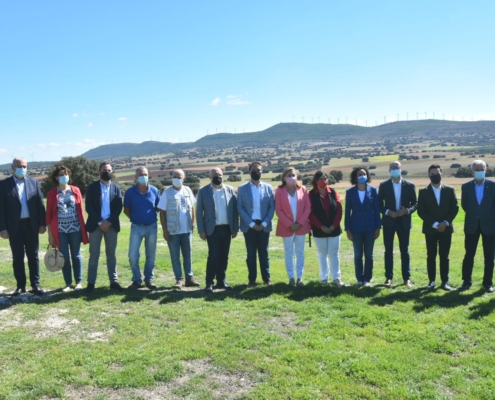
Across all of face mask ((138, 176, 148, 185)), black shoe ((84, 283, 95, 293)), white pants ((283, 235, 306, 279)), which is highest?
face mask ((138, 176, 148, 185))

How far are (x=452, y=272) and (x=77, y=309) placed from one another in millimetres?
9245

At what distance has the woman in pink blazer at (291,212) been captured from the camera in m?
8.72

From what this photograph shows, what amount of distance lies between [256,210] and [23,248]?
16.0 feet

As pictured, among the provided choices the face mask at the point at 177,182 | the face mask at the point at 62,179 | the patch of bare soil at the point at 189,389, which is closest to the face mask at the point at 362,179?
the face mask at the point at 177,182

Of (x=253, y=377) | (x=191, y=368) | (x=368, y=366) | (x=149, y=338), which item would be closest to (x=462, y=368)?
(x=368, y=366)

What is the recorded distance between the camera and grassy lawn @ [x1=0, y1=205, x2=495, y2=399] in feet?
15.5

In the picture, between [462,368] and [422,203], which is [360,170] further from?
[462,368]

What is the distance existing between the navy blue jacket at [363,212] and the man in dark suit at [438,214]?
0.94m

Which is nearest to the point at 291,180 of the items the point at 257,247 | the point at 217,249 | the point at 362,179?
the point at 362,179

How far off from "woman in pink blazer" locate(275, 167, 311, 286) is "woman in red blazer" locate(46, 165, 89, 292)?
4.24m

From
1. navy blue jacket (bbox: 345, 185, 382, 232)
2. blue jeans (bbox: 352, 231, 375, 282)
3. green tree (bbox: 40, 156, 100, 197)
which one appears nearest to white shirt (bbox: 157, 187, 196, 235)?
navy blue jacket (bbox: 345, 185, 382, 232)

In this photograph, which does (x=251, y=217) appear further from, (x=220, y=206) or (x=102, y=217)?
(x=102, y=217)

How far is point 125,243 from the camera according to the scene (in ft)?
59.7

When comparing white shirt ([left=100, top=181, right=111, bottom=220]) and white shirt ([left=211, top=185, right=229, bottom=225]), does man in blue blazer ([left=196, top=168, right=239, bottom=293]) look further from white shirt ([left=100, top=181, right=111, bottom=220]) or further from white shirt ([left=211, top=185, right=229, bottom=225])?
white shirt ([left=100, top=181, right=111, bottom=220])
